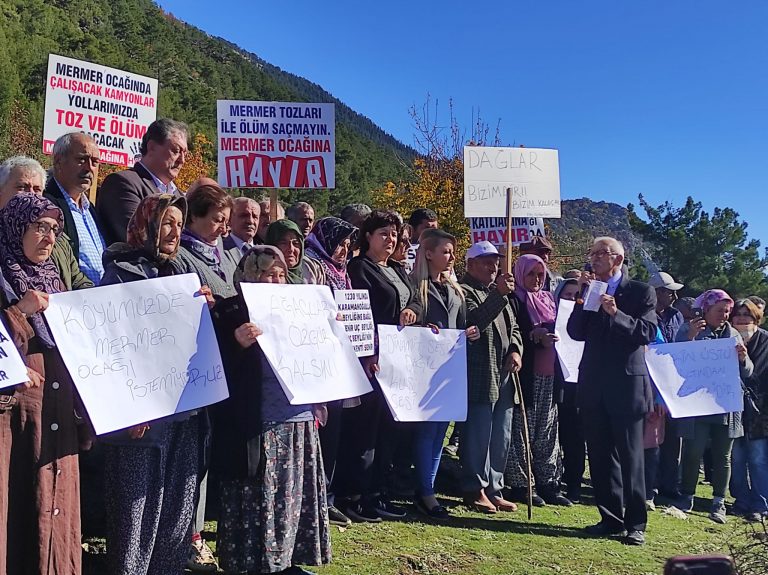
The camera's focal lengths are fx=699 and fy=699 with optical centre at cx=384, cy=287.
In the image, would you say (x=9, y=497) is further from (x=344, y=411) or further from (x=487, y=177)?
(x=487, y=177)

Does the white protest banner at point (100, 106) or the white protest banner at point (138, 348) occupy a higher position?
the white protest banner at point (100, 106)

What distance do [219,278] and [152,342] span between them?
2.41ft

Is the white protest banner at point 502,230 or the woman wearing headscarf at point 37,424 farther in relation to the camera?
the white protest banner at point 502,230

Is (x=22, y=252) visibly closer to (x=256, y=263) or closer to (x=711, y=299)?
(x=256, y=263)

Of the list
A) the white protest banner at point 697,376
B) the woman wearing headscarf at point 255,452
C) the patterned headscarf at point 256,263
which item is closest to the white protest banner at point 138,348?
the woman wearing headscarf at point 255,452

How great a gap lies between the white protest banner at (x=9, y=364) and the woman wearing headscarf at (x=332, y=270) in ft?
8.21

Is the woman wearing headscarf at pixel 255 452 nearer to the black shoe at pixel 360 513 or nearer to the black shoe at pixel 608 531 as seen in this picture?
the black shoe at pixel 360 513

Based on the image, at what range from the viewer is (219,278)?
3.95m

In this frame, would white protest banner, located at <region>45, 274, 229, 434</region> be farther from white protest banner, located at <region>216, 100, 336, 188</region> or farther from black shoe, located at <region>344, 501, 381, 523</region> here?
white protest banner, located at <region>216, 100, 336, 188</region>

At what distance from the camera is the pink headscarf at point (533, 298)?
6656 millimetres

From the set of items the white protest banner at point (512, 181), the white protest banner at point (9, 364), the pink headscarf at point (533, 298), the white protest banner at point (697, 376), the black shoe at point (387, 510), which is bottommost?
the black shoe at point (387, 510)

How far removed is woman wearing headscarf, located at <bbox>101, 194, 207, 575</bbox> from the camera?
3.32 meters

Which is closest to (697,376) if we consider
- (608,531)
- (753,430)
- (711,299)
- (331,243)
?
(711,299)

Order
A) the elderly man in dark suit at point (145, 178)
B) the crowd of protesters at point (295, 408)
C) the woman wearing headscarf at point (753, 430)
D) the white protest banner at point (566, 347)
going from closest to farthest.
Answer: the crowd of protesters at point (295, 408) → the elderly man in dark suit at point (145, 178) → the white protest banner at point (566, 347) → the woman wearing headscarf at point (753, 430)
